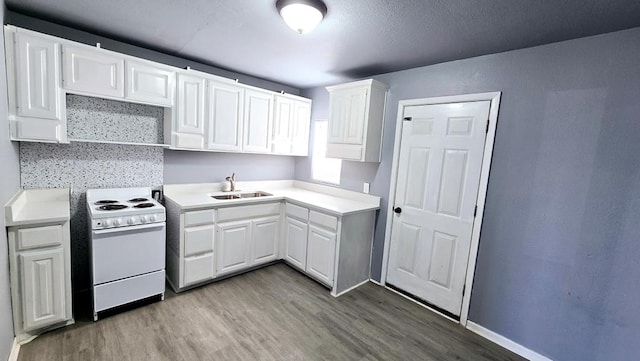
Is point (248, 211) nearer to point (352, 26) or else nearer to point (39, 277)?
point (39, 277)

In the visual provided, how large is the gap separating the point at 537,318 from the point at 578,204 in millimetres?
939

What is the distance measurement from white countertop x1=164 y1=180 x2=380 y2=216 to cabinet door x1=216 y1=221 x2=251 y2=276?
0.27m

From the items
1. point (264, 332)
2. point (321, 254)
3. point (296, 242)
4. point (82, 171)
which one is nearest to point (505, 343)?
point (321, 254)

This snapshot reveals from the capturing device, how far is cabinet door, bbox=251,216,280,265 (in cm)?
315

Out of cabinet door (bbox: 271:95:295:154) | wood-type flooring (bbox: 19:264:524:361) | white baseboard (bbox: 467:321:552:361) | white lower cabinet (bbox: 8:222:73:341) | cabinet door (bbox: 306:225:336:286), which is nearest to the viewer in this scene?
white lower cabinet (bbox: 8:222:73:341)

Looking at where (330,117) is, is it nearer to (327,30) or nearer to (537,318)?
(327,30)

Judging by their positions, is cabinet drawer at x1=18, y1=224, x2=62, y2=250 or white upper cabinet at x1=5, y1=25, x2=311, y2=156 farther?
white upper cabinet at x1=5, y1=25, x2=311, y2=156

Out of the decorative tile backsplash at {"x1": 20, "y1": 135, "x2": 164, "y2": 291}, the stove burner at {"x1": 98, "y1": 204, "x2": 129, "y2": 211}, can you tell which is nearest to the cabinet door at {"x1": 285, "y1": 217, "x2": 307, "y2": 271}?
the decorative tile backsplash at {"x1": 20, "y1": 135, "x2": 164, "y2": 291}

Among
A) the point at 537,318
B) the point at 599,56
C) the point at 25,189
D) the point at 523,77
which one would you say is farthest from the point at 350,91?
the point at 25,189

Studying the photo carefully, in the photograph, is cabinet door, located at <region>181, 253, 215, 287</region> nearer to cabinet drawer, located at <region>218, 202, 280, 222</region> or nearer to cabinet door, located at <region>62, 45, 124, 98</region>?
cabinet drawer, located at <region>218, 202, 280, 222</region>

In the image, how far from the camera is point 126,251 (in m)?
2.25

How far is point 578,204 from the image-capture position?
1.91 metres

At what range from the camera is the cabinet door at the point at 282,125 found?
11.7ft

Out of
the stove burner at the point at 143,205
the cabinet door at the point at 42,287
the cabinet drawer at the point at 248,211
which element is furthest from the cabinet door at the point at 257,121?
the cabinet door at the point at 42,287
